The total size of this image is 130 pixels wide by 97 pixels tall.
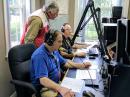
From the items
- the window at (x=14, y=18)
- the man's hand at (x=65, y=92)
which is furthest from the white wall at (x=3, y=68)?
the man's hand at (x=65, y=92)

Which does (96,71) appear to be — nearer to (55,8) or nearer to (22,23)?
(55,8)

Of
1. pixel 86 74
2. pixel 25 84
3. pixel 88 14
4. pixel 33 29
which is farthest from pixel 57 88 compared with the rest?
pixel 88 14

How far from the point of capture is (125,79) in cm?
128

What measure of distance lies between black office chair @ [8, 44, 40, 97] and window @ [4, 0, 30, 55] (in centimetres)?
53

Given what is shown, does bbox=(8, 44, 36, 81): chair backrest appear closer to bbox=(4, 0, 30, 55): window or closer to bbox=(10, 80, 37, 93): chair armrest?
bbox=(10, 80, 37, 93): chair armrest

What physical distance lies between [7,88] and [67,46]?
1.03 metres

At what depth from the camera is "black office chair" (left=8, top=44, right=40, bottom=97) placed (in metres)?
1.80

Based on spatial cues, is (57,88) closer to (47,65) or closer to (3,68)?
(47,65)

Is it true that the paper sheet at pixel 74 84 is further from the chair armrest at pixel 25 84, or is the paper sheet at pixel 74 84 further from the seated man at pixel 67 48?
the seated man at pixel 67 48

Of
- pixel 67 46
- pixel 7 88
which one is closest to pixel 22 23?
pixel 67 46

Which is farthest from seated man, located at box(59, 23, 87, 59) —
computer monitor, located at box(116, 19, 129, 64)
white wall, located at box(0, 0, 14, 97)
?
computer monitor, located at box(116, 19, 129, 64)

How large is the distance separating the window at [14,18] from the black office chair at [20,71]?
1.73ft

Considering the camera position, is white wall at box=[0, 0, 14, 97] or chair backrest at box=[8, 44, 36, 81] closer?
chair backrest at box=[8, 44, 36, 81]

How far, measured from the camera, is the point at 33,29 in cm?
245
